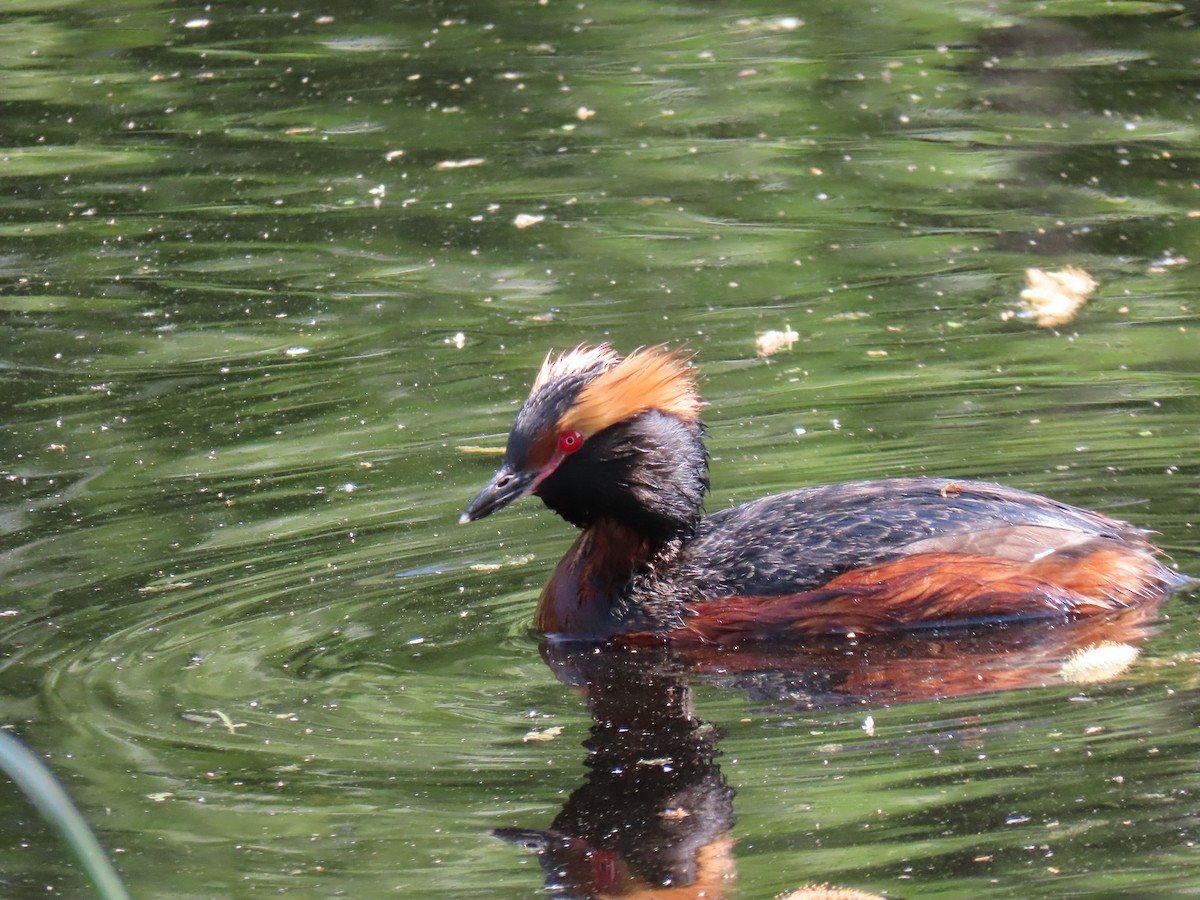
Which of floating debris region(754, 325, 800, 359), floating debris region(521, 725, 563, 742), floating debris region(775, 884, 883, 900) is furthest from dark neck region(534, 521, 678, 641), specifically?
floating debris region(754, 325, 800, 359)

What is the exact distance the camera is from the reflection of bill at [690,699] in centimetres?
543

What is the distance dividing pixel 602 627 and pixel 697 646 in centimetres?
38

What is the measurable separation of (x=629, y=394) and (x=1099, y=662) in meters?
1.93

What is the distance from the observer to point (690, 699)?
666 cm

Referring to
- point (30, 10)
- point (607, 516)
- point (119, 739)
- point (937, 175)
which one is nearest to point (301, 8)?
point (30, 10)

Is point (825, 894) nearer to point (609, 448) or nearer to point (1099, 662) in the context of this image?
point (1099, 662)

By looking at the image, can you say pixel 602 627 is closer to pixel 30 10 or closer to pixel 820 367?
pixel 820 367

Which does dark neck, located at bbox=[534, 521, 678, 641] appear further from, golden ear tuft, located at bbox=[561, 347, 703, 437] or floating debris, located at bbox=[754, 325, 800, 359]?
floating debris, located at bbox=[754, 325, 800, 359]

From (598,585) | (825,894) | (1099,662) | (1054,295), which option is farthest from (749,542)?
(1054,295)

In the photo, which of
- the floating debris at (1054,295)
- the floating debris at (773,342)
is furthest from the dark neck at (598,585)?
the floating debris at (1054,295)

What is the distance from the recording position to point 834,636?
23.5 feet

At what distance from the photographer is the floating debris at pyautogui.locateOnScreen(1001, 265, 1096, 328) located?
1035 cm

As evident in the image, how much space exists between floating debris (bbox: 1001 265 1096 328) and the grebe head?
10.8ft

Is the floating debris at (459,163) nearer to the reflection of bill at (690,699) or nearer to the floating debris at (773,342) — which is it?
the floating debris at (773,342)
